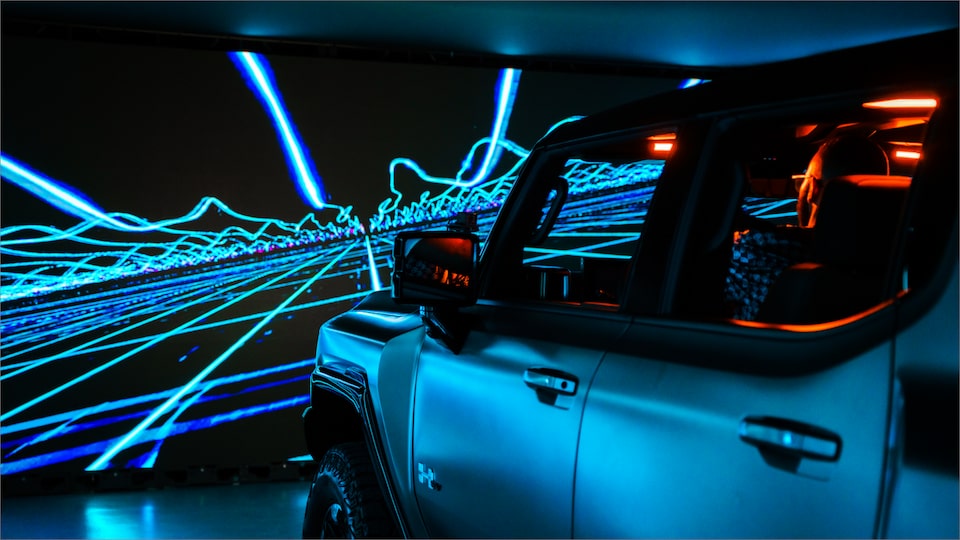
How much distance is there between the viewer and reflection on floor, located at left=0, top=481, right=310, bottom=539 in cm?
567

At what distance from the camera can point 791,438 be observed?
4.34ft

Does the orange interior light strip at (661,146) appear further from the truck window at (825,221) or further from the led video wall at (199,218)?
the led video wall at (199,218)

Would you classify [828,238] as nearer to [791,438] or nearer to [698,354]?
[698,354]

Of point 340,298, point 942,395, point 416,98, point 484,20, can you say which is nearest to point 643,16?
point 484,20

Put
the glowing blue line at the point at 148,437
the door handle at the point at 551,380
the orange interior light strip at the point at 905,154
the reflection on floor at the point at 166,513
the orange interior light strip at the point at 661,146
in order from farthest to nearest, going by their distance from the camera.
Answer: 1. the glowing blue line at the point at 148,437
2. the reflection on floor at the point at 166,513
3. the orange interior light strip at the point at 905,154
4. the orange interior light strip at the point at 661,146
5. the door handle at the point at 551,380

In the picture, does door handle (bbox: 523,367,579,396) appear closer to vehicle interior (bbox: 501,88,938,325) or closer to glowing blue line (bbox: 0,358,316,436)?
vehicle interior (bbox: 501,88,938,325)

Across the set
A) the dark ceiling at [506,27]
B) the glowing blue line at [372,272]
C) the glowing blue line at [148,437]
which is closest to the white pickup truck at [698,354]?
the dark ceiling at [506,27]

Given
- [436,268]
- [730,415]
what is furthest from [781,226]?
[730,415]

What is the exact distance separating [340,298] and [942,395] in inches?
260

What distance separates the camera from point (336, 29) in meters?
6.95

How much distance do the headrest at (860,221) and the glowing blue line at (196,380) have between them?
6.07 metres

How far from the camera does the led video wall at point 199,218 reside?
6855 mm

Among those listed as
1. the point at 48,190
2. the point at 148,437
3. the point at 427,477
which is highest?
the point at 48,190

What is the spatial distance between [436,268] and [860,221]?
1.03m
